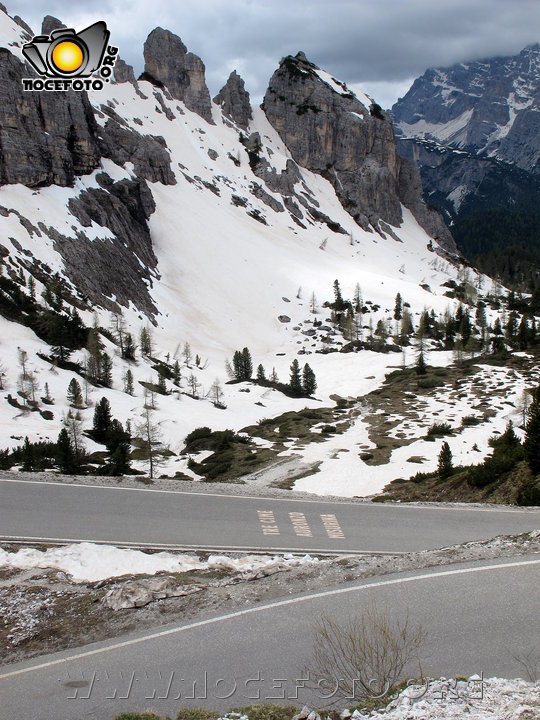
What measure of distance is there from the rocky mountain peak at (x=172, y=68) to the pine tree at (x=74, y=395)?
17025 centimetres

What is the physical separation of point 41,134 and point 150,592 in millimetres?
126828

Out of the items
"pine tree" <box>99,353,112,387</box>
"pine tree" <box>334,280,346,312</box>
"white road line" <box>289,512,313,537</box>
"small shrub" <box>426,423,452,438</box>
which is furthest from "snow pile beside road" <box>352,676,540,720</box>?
"pine tree" <box>334,280,346,312</box>

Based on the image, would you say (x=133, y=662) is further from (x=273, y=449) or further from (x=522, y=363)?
(x=522, y=363)

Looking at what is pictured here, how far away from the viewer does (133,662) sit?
9.65 meters

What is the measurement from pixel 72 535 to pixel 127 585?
17.0 feet

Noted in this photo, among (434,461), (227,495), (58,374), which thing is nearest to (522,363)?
(434,461)

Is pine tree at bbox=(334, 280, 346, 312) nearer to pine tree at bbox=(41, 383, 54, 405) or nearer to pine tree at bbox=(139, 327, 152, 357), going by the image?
pine tree at bbox=(139, 327, 152, 357)

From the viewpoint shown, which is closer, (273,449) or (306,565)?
(306,565)

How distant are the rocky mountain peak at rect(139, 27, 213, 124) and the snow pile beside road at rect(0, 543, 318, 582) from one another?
209 meters

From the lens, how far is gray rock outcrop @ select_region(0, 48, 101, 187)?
107375 mm

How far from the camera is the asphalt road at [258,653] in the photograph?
8609 mm

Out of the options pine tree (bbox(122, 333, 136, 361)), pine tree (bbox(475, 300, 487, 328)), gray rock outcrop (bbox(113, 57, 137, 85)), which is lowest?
pine tree (bbox(122, 333, 136, 361))

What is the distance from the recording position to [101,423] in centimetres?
5247

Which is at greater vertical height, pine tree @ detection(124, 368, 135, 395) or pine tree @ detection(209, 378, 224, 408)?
pine tree @ detection(124, 368, 135, 395)
